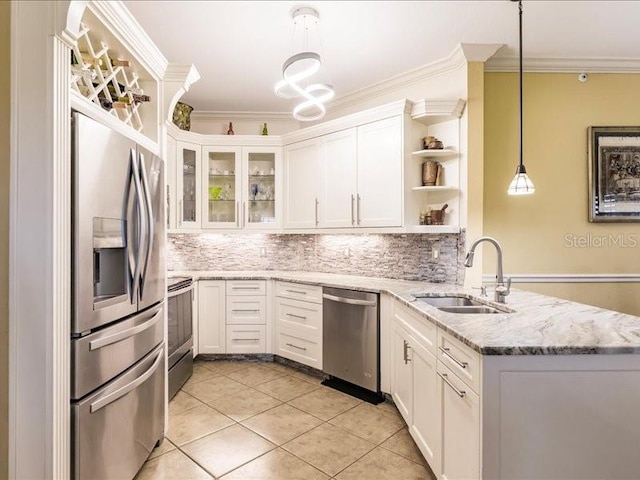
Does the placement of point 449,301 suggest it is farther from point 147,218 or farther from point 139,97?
point 139,97

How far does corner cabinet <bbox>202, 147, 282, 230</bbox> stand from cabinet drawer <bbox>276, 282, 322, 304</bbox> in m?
0.76

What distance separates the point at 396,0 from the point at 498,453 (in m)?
2.55

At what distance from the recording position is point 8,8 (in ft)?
4.76

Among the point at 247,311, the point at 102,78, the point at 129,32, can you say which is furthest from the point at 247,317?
the point at 129,32

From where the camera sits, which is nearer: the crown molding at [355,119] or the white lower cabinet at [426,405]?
the white lower cabinet at [426,405]

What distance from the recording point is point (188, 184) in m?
4.04

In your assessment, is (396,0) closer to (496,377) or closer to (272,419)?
(496,377)

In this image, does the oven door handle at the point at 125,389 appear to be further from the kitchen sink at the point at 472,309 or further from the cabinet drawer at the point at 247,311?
the kitchen sink at the point at 472,309

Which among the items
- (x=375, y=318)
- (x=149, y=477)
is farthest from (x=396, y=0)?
(x=149, y=477)

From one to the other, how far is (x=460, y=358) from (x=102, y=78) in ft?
7.26

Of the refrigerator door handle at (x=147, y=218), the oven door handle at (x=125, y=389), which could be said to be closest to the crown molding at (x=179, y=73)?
the refrigerator door handle at (x=147, y=218)

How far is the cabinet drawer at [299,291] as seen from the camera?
138 inches

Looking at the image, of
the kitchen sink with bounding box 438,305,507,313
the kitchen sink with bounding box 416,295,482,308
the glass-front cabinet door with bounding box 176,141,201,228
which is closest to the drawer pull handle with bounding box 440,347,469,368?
the kitchen sink with bounding box 438,305,507,313

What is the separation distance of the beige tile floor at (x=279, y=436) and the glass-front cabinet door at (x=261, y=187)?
1716 mm
